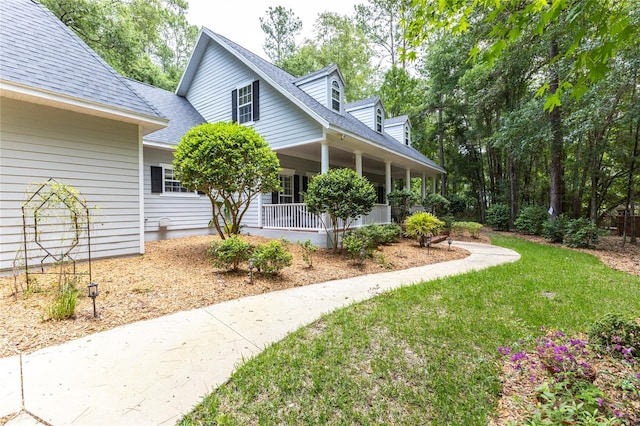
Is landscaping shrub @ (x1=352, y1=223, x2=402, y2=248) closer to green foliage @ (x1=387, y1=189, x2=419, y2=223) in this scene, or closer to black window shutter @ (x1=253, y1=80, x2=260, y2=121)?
green foliage @ (x1=387, y1=189, x2=419, y2=223)

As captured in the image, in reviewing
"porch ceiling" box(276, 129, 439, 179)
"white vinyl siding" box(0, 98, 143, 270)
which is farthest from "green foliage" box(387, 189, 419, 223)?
"white vinyl siding" box(0, 98, 143, 270)

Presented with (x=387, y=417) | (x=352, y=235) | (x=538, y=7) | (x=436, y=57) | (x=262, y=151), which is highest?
(x=436, y=57)

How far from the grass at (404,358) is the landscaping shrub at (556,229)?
6519mm

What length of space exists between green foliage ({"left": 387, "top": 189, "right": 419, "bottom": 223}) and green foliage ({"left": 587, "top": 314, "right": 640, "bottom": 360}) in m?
8.89

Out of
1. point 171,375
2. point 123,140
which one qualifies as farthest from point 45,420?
point 123,140

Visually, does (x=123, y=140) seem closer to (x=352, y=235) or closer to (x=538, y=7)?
(x=352, y=235)

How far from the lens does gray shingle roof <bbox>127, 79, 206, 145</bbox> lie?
909 centimetres

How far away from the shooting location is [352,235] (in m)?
6.73

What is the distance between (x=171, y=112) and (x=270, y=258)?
8725 mm

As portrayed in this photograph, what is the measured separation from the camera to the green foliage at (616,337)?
95.5 inches

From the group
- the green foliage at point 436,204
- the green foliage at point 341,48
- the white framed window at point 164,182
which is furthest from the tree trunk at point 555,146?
the green foliage at point 341,48

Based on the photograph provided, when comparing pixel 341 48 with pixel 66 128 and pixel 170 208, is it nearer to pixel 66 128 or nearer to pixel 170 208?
pixel 170 208

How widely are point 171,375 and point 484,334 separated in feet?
10.1

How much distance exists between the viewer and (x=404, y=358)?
8.41ft
